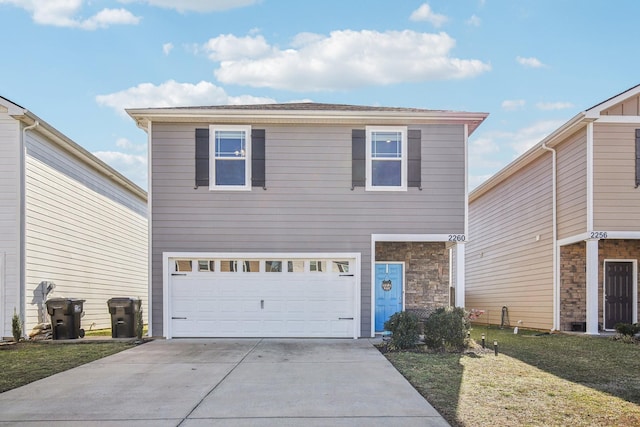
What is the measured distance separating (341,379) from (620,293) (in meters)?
9.78

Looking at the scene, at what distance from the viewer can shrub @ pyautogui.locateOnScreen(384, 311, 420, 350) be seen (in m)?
10.0

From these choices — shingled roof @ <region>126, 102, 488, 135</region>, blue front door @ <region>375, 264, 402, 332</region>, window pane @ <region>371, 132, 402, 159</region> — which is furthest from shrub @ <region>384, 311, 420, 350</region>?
A: shingled roof @ <region>126, 102, 488, 135</region>

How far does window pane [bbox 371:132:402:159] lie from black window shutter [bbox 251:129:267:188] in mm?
2482

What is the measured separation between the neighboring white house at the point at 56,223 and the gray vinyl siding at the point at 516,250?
1209 centimetres

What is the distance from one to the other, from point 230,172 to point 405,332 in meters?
5.27

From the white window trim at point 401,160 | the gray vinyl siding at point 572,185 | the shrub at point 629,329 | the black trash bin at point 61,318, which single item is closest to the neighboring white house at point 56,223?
the black trash bin at point 61,318

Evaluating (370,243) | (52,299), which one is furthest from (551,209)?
(52,299)

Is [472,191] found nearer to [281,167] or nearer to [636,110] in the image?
[636,110]

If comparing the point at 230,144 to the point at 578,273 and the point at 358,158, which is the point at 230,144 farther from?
the point at 578,273

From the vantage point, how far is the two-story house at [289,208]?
475 inches

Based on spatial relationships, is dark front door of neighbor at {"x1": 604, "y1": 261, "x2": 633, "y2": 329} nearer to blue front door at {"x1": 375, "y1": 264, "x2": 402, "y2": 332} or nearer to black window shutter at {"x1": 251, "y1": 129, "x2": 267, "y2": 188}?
blue front door at {"x1": 375, "y1": 264, "x2": 402, "y2": 332}

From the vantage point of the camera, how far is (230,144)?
12305mm

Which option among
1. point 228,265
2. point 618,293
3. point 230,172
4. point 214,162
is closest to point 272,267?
point 228,265

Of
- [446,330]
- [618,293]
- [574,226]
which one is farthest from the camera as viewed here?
[618,293]
